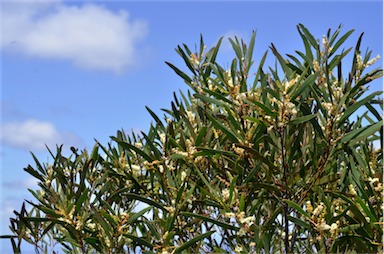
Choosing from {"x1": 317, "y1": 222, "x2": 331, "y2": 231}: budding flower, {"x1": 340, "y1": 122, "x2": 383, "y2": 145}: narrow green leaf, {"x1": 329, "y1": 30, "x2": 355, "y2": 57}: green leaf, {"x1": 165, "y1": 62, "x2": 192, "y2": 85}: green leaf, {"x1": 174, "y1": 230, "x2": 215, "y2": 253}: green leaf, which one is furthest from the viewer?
{"x1": 165, "y1": 62, "x2": 192, "y2": 85}: green leaf

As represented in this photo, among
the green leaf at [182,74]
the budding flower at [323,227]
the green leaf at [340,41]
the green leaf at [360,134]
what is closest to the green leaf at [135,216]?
the green leaf at [182,74]

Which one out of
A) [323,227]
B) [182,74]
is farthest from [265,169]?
[182,74]

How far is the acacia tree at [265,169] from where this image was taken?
278 cm

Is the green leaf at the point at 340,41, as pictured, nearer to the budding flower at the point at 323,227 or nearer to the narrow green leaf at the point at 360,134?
the narrow green leaf at the point at 360,134

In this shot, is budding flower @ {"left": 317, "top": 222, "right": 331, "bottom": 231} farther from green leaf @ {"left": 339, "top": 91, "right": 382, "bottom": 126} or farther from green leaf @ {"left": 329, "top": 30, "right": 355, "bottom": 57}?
green leaf @ {"left": 329, "top": 30, "right": 355, "bottom": 57}

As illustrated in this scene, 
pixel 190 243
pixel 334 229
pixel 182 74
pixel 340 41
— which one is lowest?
pixel 334 229

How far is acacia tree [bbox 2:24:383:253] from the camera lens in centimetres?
278

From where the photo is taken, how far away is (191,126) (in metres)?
3.14

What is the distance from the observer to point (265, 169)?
2822 mm

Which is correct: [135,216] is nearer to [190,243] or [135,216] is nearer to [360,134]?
[190,243]

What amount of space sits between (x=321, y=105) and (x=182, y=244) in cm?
102

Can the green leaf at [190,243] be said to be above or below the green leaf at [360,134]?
below

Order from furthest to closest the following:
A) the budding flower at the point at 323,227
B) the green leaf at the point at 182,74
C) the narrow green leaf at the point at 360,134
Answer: the green leaf at the point at 182,74 → the narrow green leaf at the point at 360,134 → the budding flower at the point at 323,227

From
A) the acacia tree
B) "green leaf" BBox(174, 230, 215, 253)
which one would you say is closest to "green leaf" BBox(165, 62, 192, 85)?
the acacia tree
